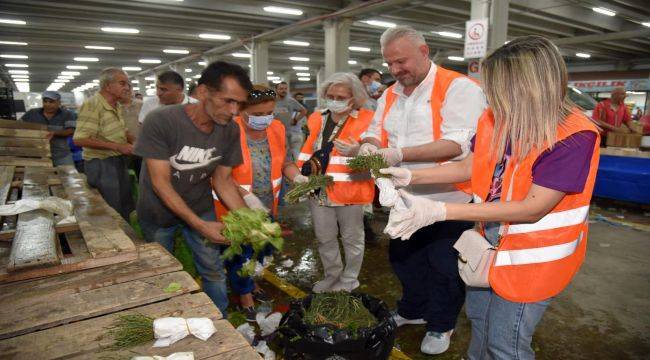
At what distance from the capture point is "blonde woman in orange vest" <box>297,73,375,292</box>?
3510 millimetres

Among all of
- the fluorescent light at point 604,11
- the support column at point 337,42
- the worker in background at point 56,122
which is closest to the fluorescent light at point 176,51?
the support column at point 337,42

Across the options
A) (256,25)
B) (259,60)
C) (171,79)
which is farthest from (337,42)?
(171,79)

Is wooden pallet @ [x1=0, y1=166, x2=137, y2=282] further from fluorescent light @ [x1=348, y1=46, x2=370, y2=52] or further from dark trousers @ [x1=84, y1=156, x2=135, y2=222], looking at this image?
fluorescent light @ [x1=348, y1=46, x2=370, y2=52]

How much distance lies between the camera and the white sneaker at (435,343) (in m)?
2.91

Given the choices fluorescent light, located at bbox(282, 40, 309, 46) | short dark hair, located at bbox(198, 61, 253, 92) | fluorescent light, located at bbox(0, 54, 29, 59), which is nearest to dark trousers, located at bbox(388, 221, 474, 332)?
short dark hair, located at bbox(198, 61, 253, 92)

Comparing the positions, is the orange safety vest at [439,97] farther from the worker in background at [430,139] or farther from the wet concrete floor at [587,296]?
the wet concrete floor at [587,296]

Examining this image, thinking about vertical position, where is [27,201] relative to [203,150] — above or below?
below

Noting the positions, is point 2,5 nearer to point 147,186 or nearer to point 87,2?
point 87,2

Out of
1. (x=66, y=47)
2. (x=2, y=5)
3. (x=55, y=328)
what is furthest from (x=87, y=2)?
(x=55, y=328)

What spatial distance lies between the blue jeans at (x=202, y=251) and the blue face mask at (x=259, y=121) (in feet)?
2.83

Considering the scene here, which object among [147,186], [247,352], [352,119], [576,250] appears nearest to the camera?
[247,352]

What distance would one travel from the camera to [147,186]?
109 inches

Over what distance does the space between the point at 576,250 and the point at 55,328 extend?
210 cm

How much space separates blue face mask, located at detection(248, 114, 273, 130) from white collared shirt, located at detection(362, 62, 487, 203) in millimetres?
973
